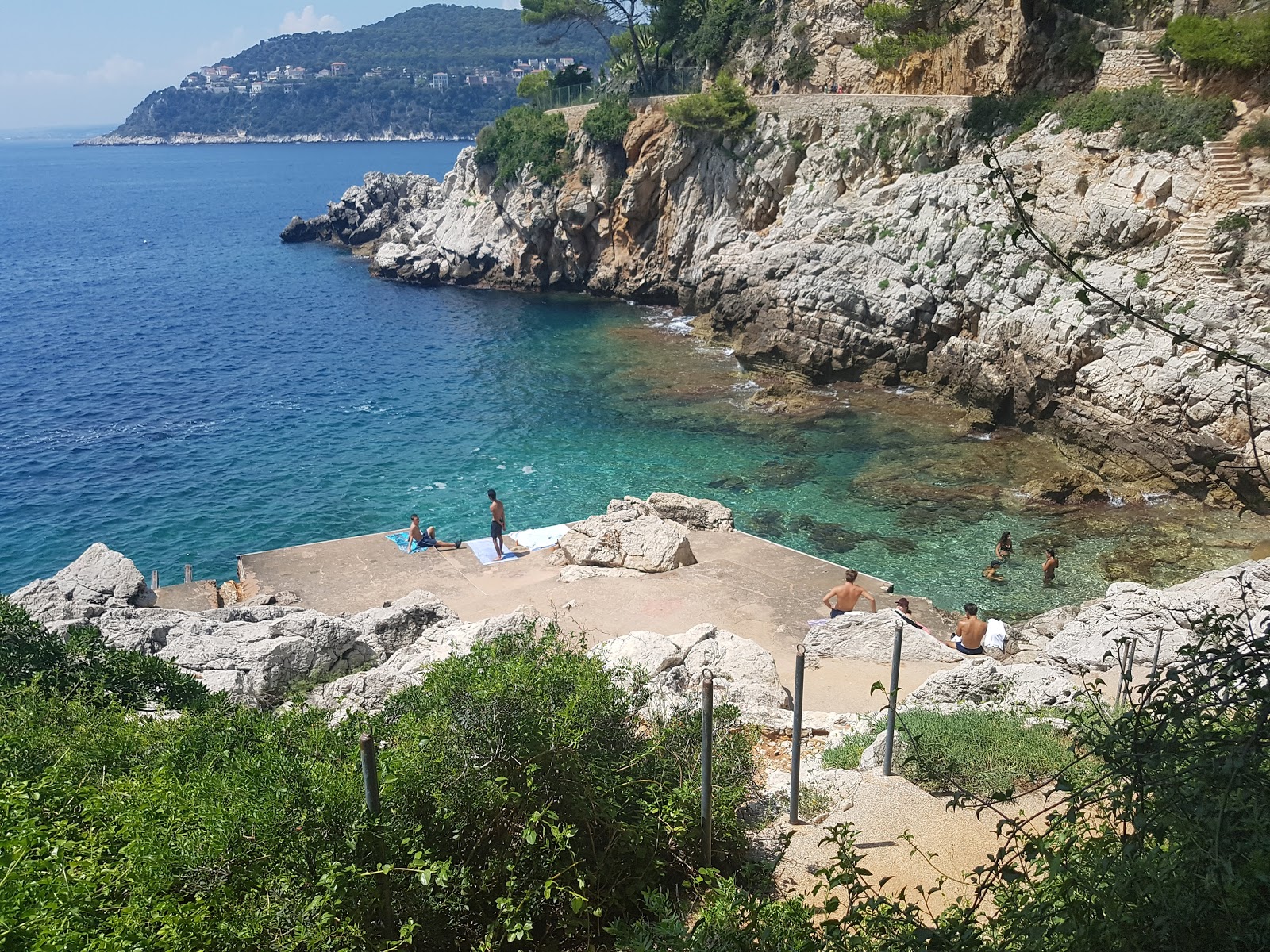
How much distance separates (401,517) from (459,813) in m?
17.6

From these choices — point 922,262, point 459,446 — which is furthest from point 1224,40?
point 459,446

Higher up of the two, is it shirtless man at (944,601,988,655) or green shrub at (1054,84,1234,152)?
green shrub at (1054,84,1234,152)

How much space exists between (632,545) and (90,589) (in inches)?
336

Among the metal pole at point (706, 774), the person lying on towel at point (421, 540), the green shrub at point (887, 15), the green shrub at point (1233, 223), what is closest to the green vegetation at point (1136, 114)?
the green shrub at point (1233, 223)

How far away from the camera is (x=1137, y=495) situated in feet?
69.0

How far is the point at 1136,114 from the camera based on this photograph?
25.8m

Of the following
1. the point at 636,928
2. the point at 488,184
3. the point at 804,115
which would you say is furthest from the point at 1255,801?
the point at 488,184

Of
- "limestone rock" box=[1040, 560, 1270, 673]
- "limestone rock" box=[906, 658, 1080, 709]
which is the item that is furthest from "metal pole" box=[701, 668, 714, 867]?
"limestone rock" box=[1040, 560, 1270, 673]

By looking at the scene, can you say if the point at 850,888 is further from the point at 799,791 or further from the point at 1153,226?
the point at 1153,226

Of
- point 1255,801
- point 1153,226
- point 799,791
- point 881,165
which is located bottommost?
point 799,791

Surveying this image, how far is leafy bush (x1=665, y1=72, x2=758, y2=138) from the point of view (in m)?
38.4

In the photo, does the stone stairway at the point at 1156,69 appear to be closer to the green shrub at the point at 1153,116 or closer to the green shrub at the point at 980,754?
the green shrub at the point at 1153,116

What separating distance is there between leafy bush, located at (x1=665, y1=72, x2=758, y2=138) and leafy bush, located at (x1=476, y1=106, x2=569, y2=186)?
8643 mm

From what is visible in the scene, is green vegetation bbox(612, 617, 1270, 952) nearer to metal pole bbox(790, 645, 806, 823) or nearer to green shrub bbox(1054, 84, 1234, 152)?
metal pole bbox(790, 645, 806, 823)
